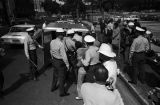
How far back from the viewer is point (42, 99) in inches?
266

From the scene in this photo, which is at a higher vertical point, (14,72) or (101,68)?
(101,68)

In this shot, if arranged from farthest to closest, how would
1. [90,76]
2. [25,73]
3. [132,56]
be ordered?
1. [25,73]
2. [132,56]
3. [90,76]

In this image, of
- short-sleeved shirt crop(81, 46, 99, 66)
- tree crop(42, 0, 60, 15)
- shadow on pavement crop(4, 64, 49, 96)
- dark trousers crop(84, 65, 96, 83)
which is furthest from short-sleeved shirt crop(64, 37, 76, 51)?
tree crop(42, 0, 60, 15)

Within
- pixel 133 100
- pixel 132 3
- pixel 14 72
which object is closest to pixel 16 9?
pixel 132 3

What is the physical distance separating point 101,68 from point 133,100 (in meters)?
4.10

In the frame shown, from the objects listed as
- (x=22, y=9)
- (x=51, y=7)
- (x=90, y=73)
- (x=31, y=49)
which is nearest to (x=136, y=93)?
(x=90, y=73)

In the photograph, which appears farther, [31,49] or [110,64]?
[31,49]

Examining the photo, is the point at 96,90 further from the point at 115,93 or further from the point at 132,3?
the point at 132,3

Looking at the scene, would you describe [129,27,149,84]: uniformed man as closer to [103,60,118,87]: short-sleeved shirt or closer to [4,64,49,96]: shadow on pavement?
[103,60,118,87]: short-sleeved shirt

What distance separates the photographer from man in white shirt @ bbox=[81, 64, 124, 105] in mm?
2840

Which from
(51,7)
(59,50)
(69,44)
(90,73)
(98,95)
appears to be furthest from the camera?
(51,7)

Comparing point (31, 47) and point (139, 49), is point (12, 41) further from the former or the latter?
point (139, 49)

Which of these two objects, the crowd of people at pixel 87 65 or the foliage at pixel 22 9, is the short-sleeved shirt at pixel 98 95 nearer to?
the crowd of people at pixel 87 65

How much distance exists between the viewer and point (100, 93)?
2.85 meters
